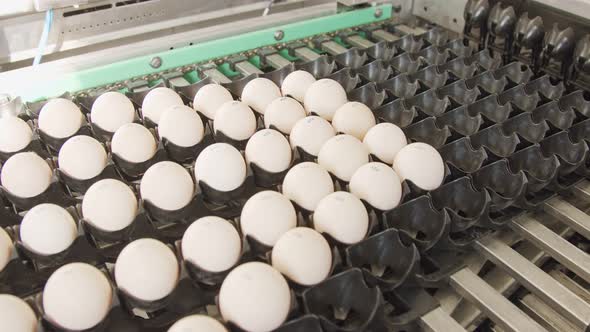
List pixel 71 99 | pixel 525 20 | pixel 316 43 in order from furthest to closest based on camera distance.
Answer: pixel 316 43
pixel 525 20
pixel 71 99

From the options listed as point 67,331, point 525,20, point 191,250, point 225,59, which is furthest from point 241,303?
point 525,20

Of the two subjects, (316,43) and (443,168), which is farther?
(316,43)

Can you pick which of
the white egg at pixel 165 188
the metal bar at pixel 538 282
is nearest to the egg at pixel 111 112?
the white egg at pixel 165 188

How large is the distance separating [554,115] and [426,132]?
1.13 ft

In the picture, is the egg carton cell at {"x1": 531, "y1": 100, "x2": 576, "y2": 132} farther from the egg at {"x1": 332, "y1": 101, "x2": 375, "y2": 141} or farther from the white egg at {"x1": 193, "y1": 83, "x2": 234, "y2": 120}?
the white egg at {"x1": 193, "y1": 83, "x2": 234, "y2": 120}

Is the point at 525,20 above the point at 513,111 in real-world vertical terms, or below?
above

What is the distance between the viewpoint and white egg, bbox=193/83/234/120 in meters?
1.35

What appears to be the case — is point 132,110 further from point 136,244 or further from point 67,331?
point 67,331

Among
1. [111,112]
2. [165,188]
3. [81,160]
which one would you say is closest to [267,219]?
[165,188]

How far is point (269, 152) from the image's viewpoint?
1.15 meters

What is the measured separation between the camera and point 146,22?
1.88m

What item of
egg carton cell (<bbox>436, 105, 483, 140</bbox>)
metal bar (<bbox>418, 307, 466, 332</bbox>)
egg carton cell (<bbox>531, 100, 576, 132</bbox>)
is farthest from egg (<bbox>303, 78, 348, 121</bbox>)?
metal bar (<bbox>418, 307, 466, 332</bbox>)

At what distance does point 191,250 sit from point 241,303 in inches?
6.3

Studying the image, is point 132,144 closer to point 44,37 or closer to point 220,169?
point 220,169
